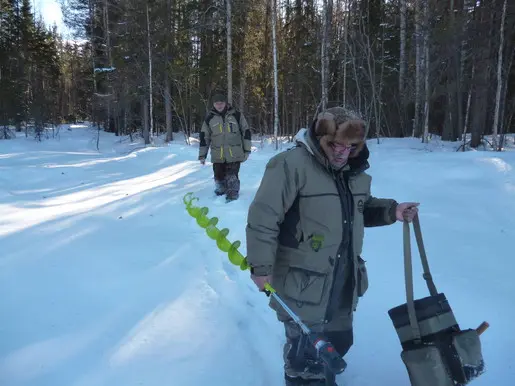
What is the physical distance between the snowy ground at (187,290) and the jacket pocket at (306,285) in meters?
0.79

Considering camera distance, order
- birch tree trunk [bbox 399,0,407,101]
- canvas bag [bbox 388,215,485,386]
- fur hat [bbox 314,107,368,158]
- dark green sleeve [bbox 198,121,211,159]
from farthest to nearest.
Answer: birch tree trunk [bbox 399,0,407,101] < dark green sleeve [bbox 198,121,211,159] < fur hat [bbox 314,107,368,158] < canvas bag [bbox 388,215,485,386]

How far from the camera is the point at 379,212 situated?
8.14 feet

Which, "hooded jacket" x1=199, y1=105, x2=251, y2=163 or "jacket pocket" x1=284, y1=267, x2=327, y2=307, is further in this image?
"hooded jacket" x1=199, y1=105, x2=251, y2=163

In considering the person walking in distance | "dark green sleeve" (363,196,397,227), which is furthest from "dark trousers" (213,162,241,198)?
"dark green sleeve" (363,196,397,227)

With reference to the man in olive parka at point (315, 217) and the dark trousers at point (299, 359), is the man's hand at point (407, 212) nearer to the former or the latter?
the man in olive parka at point (315, 217)

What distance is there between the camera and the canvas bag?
5.95 feet

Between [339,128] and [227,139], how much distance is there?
517 cm

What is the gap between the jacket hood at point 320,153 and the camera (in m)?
2.13

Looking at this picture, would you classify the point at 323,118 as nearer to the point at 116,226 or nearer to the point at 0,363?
the point at 0,363

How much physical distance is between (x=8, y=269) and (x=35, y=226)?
1.68 m

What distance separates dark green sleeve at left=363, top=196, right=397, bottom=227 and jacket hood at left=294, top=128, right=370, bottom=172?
34 cm

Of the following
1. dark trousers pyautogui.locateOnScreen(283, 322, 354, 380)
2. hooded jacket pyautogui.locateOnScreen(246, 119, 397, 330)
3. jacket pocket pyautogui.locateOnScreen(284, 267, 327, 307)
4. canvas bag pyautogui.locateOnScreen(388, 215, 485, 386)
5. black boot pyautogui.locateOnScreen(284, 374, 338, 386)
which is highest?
hooded jacket pyautogui.locateOnScreen(246, 119, 397, 330)

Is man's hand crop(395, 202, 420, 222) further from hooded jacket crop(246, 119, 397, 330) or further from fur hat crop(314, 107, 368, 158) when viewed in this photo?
fur hat crop(314, 107, 368, 158)

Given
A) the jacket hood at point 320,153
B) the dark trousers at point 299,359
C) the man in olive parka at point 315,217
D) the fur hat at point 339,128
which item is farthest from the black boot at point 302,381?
the fur hat at point 339,128
